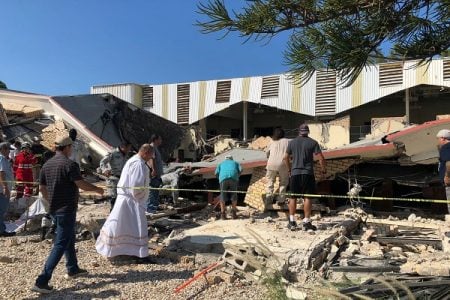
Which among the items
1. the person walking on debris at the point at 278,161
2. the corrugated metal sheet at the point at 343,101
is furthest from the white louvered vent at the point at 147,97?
the person walking on debris at the point at 278,161

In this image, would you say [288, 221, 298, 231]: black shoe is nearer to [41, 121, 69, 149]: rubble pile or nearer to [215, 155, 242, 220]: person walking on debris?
[215, 155, 242, 220]: person walking on debris

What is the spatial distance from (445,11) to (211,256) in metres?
4.74

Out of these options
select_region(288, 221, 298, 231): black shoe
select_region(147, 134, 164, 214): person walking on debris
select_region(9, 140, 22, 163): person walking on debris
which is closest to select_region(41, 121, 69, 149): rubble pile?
select_region(9, 140, 22, 163): person walking on debris

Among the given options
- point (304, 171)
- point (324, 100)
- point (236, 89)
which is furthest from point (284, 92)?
point (304, 171)

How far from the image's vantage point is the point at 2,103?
16.4 m

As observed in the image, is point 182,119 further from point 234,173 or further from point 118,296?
point 118,296

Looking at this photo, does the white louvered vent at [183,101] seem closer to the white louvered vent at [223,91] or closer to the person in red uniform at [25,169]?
the white louvered vent at [223,91]

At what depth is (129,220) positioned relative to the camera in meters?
6.34

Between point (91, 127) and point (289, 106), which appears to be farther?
point (289, 106)

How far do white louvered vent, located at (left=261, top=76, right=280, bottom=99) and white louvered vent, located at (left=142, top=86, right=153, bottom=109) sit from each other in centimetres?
791

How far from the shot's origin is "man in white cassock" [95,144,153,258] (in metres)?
6.28

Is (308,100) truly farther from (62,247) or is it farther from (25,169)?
(62,247)

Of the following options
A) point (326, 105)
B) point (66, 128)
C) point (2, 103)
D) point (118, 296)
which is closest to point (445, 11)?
point (118, 296)

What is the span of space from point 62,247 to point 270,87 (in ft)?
82.9
